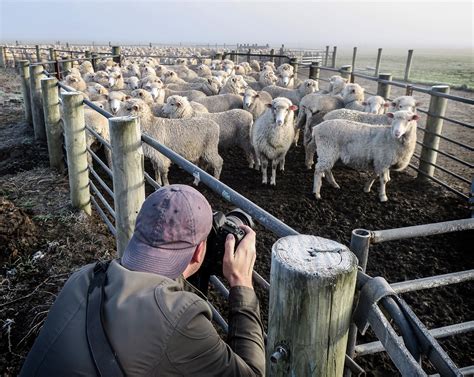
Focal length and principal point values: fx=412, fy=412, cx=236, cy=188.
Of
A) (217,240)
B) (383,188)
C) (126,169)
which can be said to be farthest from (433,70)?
(217,240)

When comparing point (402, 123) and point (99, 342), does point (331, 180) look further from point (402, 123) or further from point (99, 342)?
point (99, 342)

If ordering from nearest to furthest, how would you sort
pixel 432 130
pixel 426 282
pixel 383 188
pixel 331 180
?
pixel 426 282, pixel 383 188, pixel 432 130, pixel 331 180

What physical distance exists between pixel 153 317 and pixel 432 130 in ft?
21.2

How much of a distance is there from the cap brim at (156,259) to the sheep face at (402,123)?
17.3 ft

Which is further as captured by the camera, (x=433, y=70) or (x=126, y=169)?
(x=433, y=70)

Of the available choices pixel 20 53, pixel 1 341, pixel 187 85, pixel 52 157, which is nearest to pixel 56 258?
pixel 1 341

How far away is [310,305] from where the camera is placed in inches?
41.9

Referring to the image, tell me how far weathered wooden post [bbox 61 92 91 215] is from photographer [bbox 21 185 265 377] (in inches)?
138

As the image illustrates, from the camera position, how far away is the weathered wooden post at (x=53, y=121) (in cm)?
602

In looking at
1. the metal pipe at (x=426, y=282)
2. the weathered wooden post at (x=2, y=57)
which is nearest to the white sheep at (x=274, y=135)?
the metal pipe at (x=426, y=282)

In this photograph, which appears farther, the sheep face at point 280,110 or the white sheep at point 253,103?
the white sheep at point 253,103

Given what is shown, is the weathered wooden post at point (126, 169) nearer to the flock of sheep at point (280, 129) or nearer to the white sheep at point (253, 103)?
the flock of sheep at point (280, 129)

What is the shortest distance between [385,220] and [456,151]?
4.46 m

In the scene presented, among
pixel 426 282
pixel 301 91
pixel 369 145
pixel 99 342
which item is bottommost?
pixel 369 145
